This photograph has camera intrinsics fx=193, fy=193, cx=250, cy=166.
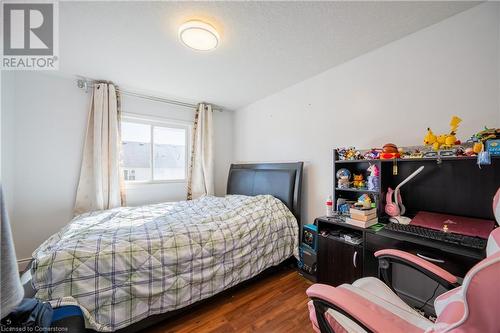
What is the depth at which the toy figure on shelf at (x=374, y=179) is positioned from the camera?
65.3 inches

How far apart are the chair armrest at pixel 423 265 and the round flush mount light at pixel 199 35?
6.69 feet

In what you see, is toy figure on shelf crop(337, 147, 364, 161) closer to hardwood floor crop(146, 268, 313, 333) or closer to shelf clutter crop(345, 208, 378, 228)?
shelf clutter crop(345, 208, 378, 228)

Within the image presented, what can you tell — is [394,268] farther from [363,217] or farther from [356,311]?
[356,311]

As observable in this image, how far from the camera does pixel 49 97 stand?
8.03ft

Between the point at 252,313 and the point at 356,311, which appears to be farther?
the point at 252,313

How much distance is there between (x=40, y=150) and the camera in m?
2.40

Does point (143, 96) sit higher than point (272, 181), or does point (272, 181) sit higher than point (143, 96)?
point (143, 96)

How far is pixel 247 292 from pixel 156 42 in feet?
8.43

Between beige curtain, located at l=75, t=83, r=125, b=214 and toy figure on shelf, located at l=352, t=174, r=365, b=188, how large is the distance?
2995 millimetres

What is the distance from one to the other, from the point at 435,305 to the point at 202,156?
10.5ft

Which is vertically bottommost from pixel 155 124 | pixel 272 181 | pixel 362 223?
pixel 362 223

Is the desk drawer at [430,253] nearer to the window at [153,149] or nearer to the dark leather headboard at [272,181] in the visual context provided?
the dark leather headboard at [272,181]

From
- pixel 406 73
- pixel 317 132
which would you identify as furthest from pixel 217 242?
pixel 406 73

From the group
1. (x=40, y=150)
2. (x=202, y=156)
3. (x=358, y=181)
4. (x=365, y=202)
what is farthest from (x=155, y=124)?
(x=365, y=202)
